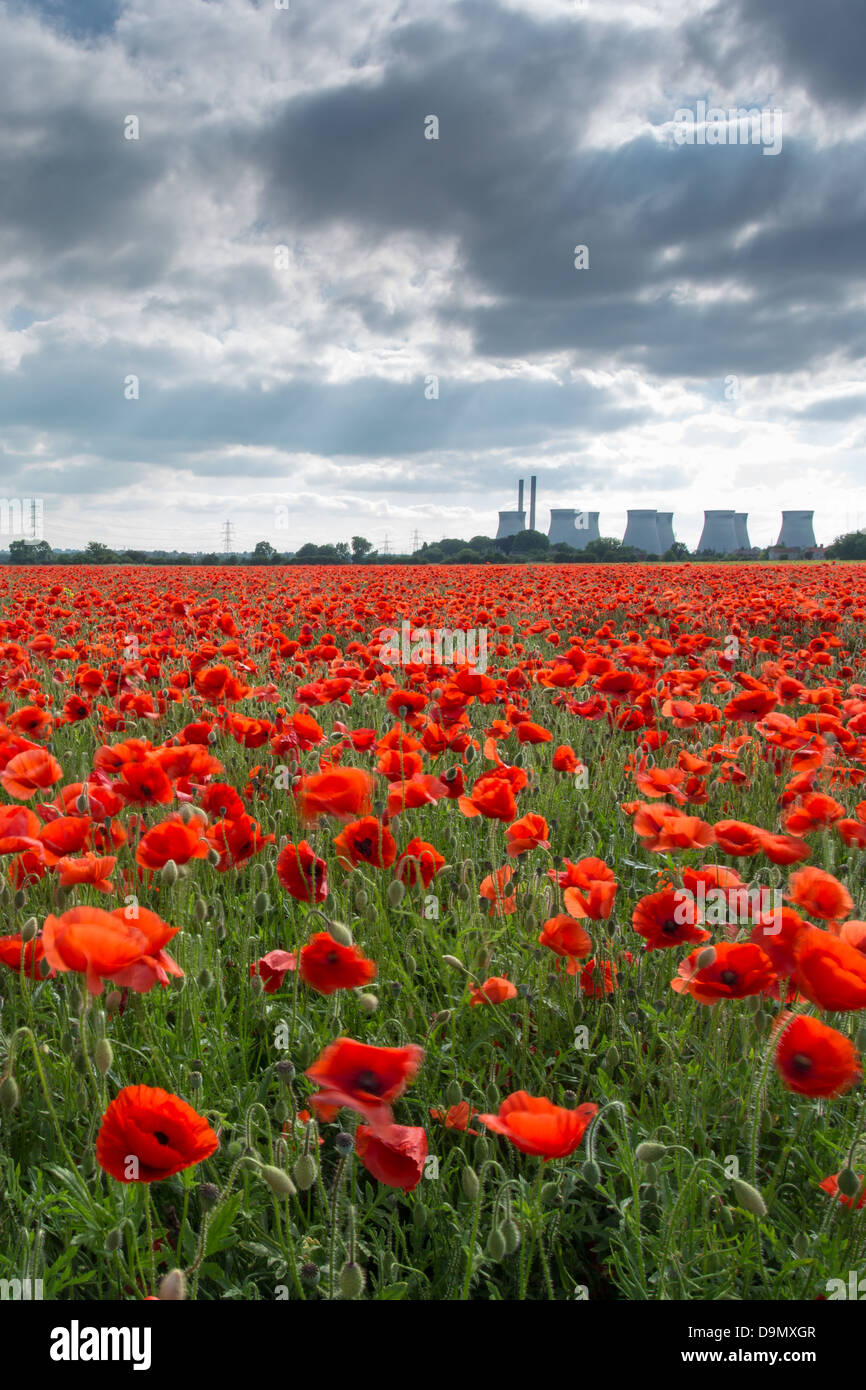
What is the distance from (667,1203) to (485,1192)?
36cm

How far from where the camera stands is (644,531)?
74.6 m

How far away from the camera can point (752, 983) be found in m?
1.39

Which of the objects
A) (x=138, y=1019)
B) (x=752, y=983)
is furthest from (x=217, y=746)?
(x=752, y=983)

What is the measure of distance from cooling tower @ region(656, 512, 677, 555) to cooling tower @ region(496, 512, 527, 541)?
1297cm

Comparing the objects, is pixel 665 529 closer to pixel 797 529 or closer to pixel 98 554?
pixel 797 529

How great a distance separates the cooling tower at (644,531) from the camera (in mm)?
74562

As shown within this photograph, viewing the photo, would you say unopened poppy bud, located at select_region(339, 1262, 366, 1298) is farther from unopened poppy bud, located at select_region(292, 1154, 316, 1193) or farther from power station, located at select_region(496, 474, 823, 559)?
power station, located at select_region(496, 474, 823, 559)

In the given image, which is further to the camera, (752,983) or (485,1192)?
(485,1192)

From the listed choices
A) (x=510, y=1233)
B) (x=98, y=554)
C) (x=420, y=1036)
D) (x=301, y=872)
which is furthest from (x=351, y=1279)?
(x=98, y=554)

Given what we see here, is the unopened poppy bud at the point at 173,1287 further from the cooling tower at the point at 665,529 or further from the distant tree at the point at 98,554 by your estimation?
the cooling tower at the point at 665,529

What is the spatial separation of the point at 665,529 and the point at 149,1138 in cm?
8108

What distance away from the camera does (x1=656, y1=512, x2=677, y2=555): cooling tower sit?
76125 millimetres
